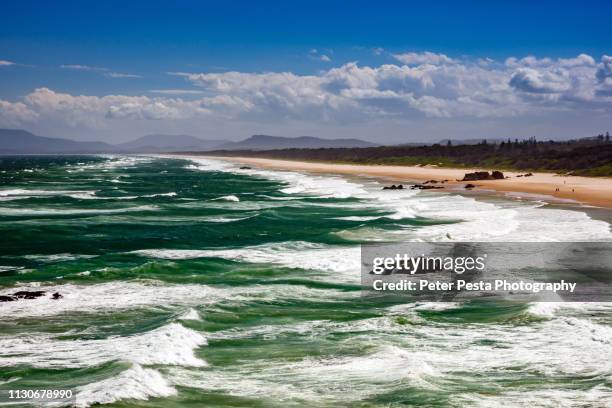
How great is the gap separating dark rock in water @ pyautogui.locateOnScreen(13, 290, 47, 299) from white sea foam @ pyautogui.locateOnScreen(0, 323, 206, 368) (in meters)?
4.21

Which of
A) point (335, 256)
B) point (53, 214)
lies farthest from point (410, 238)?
point (53, 214)

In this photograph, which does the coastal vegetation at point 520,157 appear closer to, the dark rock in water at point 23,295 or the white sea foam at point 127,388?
the dark rock in water at point 23,295

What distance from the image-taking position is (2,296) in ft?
64.7

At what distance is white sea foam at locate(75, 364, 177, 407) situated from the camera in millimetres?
11461

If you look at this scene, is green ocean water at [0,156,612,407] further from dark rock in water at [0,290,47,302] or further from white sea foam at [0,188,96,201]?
white sea foam at [0,188,96,201]

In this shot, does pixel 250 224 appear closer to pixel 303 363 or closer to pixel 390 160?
pixel 303 363

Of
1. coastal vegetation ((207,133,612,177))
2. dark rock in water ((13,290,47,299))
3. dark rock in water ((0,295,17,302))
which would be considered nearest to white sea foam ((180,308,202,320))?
dark rock in water ((13,290,47,299))

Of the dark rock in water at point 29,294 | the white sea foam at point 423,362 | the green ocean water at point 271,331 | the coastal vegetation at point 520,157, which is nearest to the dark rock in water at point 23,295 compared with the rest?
the dark rock in water at point 29,294

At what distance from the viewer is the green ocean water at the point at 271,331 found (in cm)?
1204

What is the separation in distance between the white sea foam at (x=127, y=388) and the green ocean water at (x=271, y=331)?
0.12ft

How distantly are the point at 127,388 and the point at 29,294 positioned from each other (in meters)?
9.62

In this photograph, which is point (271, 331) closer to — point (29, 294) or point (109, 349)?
point (109, 349)

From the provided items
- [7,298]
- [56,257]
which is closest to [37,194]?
[56,257]

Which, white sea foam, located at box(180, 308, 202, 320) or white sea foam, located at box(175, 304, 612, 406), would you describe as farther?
white sea foam, located at box(180, 308, 202, 320)
